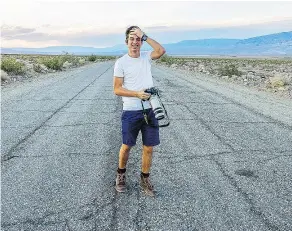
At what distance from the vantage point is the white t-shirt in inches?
172

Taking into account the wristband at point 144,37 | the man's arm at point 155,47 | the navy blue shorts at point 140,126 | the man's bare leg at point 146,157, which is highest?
the wristband at point 144,37

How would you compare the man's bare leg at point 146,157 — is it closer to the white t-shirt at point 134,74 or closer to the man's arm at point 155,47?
the white t-shirt at point 134,74

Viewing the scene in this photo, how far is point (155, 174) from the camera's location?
534 cm

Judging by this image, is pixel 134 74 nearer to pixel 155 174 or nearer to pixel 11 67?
pixel 155 174

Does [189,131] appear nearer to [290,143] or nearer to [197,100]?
[290,143]

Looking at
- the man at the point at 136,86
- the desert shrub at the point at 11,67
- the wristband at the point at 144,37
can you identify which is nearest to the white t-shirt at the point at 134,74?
the man at the point at 136,86

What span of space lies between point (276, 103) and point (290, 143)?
19.4 ft

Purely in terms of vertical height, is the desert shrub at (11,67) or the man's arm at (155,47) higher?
the man's arm at (155,47)

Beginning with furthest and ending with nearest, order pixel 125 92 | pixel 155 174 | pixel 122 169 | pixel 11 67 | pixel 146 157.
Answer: pixel 11 67, pixel 155 174, pixel 122 169, pixel 146 157, pixel 125 92

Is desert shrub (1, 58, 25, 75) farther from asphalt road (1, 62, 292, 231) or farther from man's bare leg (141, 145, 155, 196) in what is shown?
man's bare leg (141, 145, 155, 196)

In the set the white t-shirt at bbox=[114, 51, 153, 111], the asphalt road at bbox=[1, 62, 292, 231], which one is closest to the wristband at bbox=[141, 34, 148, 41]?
the white t-shirt at bbox=[114, 51, 153, 111]

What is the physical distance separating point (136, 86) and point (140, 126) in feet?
1.58

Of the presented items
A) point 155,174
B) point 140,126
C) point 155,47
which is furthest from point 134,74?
point 155,174

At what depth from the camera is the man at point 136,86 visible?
4.33 m
